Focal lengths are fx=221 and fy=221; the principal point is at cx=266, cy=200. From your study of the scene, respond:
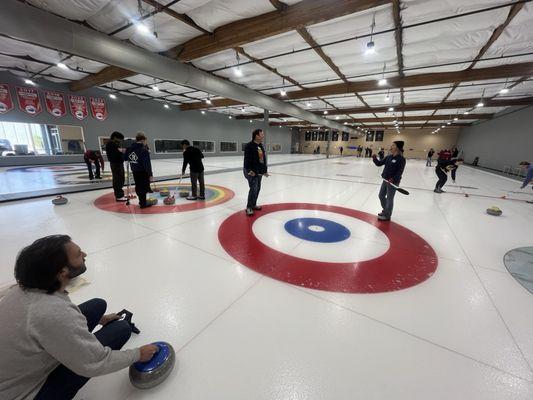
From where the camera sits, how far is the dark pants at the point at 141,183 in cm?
444

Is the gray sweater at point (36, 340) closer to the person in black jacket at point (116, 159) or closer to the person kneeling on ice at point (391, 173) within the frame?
the person kneeling on ice at point (391, 173)

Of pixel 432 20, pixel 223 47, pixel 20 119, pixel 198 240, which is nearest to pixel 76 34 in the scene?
pixel 223 47

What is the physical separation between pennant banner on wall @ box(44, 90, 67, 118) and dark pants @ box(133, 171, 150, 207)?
37.7ft

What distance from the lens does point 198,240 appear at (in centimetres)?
328

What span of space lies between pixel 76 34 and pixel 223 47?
10.7 feet

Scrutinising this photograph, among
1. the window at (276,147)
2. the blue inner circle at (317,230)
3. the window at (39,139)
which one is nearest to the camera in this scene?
the blue inner circle at (317,230)

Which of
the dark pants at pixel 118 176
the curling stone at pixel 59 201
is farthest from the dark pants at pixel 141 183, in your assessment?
the curling stone at pixel 59 201

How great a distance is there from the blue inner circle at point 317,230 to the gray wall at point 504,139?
15.3 metres

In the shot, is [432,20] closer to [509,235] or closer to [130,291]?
[509,235]

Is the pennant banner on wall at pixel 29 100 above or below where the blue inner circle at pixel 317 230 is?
above

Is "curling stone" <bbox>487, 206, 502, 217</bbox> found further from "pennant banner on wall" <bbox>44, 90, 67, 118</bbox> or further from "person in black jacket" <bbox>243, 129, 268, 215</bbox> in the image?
"pennant banner on wall" <bbox>44, 90, 67, 118</bbox>

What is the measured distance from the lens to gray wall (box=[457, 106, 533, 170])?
12.3 m

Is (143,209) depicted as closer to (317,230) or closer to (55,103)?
(317,230)

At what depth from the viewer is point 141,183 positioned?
14.9 ft
